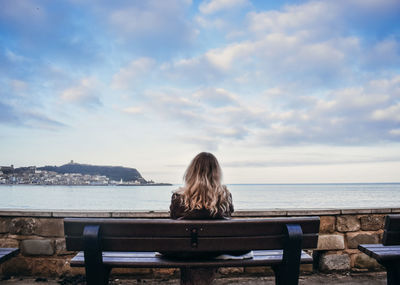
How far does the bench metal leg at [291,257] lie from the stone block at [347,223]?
208 cm

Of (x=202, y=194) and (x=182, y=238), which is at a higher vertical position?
(x=202, y=194)

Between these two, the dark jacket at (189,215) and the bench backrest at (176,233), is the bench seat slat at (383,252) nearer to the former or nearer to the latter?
the bench backrest at (176,233)

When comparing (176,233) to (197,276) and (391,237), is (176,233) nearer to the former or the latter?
(197,276)

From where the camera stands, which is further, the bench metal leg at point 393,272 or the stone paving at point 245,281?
the stone paving at point 245,281

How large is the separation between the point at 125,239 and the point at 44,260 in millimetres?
2312

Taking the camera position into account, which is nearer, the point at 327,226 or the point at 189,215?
the point at 189,215

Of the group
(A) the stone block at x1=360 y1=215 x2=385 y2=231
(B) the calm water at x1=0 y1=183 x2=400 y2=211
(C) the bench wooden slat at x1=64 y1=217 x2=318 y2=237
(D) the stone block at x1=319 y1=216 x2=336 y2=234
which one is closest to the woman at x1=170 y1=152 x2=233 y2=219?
(C) the bench wooden slat at x1=64 y1=217 x2=318 y2=237

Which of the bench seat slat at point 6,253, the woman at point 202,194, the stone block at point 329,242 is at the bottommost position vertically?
the stone block at point 329,242

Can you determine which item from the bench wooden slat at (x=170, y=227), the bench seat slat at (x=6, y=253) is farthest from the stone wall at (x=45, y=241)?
the bench wooden slat at (x=170, y=227)

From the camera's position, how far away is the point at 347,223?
164 inches

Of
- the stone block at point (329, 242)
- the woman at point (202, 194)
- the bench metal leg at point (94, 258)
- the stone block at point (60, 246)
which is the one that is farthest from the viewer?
the stone block at point (329, 242)

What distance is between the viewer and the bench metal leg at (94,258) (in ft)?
7.12

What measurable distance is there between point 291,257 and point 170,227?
87 centimetres

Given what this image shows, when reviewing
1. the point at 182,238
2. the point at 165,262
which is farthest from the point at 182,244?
the point at 165,262
